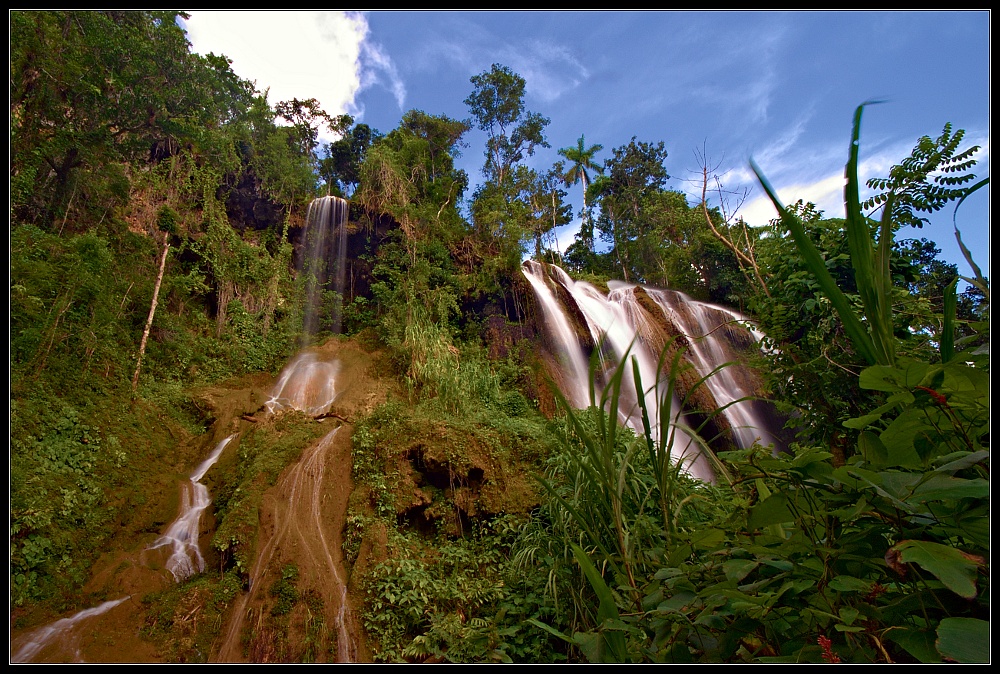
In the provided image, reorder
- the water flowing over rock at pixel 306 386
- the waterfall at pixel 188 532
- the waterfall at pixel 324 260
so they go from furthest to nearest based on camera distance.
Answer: the waterfall at pixel 324 260
the water flowing over rock at pixel 306 386
the waterfall at pixel 188 532

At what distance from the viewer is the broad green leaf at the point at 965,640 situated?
1.52 ft

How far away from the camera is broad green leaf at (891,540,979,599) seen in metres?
0.44

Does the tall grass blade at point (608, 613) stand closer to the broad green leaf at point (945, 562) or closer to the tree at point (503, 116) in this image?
the broad green leaf at point (945, 562)

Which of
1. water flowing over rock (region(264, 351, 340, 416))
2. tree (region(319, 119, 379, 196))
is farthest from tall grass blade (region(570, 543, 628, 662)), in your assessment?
tree (region(319, 119, 379, 196))

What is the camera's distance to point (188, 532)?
509 centimetres

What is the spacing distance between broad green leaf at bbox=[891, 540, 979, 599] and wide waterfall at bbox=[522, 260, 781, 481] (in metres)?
7.78

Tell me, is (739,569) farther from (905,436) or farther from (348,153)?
(348,153)

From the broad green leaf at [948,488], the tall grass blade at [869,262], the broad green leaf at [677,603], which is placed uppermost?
the tall grass blade at [869,262]

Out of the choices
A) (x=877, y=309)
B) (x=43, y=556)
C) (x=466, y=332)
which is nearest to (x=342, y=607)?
(x=43, y=556)

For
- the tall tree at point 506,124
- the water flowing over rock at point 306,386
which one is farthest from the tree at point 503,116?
the water flowing over rock at point 306,386

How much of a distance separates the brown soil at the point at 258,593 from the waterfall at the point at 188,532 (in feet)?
0.33

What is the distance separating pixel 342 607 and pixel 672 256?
17289mm

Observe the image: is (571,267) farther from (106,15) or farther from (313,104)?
(106,15)

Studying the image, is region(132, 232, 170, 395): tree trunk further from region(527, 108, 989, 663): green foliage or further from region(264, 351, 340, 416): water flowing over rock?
region(527, 108, 989, 663): green foliage
